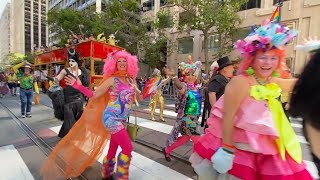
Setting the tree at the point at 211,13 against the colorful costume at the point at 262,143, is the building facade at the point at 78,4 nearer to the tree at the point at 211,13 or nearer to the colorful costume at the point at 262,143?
the tree at the point at 211,13

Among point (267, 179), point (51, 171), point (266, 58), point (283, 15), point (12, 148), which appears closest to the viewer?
point (267, 179)

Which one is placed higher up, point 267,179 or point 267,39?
point 267,39

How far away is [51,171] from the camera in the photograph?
3.37 metres

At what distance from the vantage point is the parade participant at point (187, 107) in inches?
160

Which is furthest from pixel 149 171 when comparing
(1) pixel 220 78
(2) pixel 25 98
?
(2) pixel 25 98

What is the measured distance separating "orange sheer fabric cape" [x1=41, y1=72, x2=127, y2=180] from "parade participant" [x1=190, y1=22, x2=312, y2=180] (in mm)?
1895

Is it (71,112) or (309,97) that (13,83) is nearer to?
(71,112)

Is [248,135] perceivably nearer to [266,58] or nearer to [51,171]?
[266,58]

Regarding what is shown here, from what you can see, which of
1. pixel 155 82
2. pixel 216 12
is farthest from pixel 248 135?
pixel 216 12

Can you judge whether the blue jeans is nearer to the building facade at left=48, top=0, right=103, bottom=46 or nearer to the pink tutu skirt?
the pink tutu skirt

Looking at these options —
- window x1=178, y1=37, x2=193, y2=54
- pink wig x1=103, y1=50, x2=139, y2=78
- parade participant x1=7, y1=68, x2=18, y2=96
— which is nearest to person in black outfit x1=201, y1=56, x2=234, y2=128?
pink wig x1=103, y1=50, x2=139, y2=78

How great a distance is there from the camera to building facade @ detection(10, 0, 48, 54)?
259ft

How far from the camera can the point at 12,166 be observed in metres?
3.99

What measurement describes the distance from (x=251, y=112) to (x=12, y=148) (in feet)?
16.0
